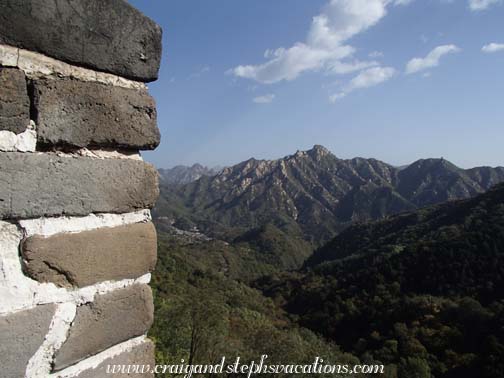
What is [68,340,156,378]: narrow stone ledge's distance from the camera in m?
1.38

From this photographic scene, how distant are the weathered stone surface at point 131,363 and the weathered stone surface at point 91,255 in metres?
0.31

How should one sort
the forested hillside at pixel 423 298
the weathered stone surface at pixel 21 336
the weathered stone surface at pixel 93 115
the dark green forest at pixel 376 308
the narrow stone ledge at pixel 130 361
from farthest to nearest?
1. the forested hillside at pixel 423 298
2. the dark green forest at pixel 376 308
3. the narrow stone ledge at pixel 130 361
4. the weathered stone surface at pixel 93 115
5. the weathered stone surface at pixel 21 336

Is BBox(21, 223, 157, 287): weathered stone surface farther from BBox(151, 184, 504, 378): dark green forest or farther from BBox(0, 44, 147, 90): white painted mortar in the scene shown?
BBox(151, 184, 504, 378): dark green forest

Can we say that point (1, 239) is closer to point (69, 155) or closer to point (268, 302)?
point (69, 155)

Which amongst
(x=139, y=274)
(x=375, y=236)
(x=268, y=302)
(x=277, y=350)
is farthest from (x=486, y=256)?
(x=139, y=274)

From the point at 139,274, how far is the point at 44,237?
400mm

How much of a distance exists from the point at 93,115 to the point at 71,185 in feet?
0.86

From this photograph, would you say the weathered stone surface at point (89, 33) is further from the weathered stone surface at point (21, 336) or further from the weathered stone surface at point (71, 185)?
the weathered stone surface at point (21, 336)

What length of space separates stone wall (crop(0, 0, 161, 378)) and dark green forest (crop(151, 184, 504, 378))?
15882 millimetres

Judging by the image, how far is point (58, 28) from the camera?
1.25 m

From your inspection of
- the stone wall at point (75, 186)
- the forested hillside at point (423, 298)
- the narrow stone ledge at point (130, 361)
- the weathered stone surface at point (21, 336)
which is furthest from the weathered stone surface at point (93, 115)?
the forested hillside at point (423, 298)

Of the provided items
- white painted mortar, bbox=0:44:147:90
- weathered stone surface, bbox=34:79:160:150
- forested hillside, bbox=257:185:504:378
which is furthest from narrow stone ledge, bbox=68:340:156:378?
forested hillside, bbox=257:185:504:378

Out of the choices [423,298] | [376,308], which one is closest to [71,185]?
[423,298]

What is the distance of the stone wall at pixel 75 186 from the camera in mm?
1151
